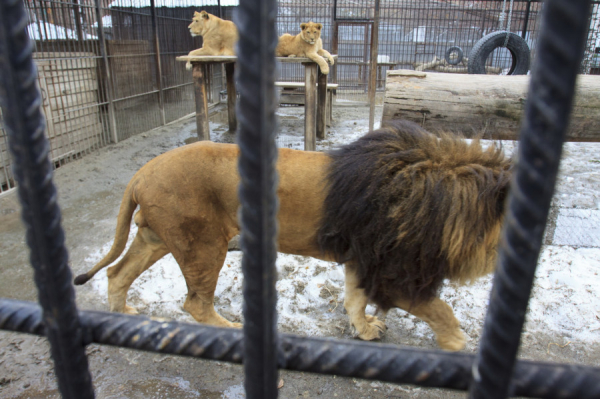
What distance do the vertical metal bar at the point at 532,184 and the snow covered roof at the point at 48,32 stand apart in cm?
595

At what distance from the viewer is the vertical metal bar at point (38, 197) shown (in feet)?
1.90

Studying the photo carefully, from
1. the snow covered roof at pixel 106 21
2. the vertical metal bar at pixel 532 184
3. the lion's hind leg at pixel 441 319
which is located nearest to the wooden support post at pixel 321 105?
the snow covered roof at pixel 106 21

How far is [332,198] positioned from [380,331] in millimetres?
1056

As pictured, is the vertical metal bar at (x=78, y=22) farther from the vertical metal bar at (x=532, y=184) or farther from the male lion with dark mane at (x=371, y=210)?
the vertical metal bar at (x=532, y=184)

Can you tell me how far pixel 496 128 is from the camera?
3197mm

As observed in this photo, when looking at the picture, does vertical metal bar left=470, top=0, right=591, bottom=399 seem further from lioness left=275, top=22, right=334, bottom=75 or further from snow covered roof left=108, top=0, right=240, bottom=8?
snow covered roof left=108, top=0, right=240, bottom=8

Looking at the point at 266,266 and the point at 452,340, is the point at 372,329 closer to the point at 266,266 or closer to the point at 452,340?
the point at 452,340

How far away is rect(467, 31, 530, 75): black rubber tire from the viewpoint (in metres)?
4.62

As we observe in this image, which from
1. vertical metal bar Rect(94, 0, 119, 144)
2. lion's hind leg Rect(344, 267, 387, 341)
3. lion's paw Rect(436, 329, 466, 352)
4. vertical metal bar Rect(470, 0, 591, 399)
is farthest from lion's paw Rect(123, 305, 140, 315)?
vertical metal bar Rect(94, 0, 119, 144)

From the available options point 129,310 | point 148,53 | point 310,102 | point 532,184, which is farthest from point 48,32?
point 532,184

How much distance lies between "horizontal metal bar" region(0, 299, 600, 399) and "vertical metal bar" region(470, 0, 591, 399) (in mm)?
65

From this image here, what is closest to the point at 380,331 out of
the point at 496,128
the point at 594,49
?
the point at 496,128

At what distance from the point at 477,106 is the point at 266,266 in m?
3.05

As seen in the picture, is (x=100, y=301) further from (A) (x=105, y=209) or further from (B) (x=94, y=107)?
(B) (x=94, y=107)
